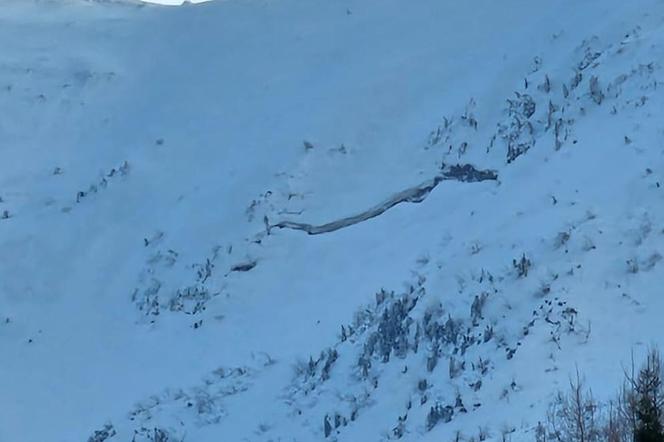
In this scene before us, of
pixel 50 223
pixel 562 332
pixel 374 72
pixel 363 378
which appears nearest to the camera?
pixel 562 332

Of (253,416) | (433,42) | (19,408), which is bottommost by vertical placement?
(19,408)

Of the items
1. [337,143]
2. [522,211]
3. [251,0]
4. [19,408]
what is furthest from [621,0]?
[19,408]

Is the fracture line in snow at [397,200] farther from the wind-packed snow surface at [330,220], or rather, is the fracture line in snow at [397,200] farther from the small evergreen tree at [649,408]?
the small evergreen tree at [649,408]

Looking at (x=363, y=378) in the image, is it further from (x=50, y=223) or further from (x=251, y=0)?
(x=251, y=0)

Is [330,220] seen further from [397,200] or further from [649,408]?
[649,408]

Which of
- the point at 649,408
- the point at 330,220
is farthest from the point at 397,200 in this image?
the point at 649,408

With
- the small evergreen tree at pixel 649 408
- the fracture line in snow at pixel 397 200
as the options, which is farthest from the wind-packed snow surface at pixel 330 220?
the small evergreen tree at pixel 649 408

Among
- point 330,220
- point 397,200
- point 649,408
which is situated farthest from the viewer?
point 330,220

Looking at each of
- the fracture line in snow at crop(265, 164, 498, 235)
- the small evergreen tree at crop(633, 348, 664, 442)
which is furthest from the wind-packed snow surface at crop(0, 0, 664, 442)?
the small evergreen tree at crop(633, 348, 664, 442)
